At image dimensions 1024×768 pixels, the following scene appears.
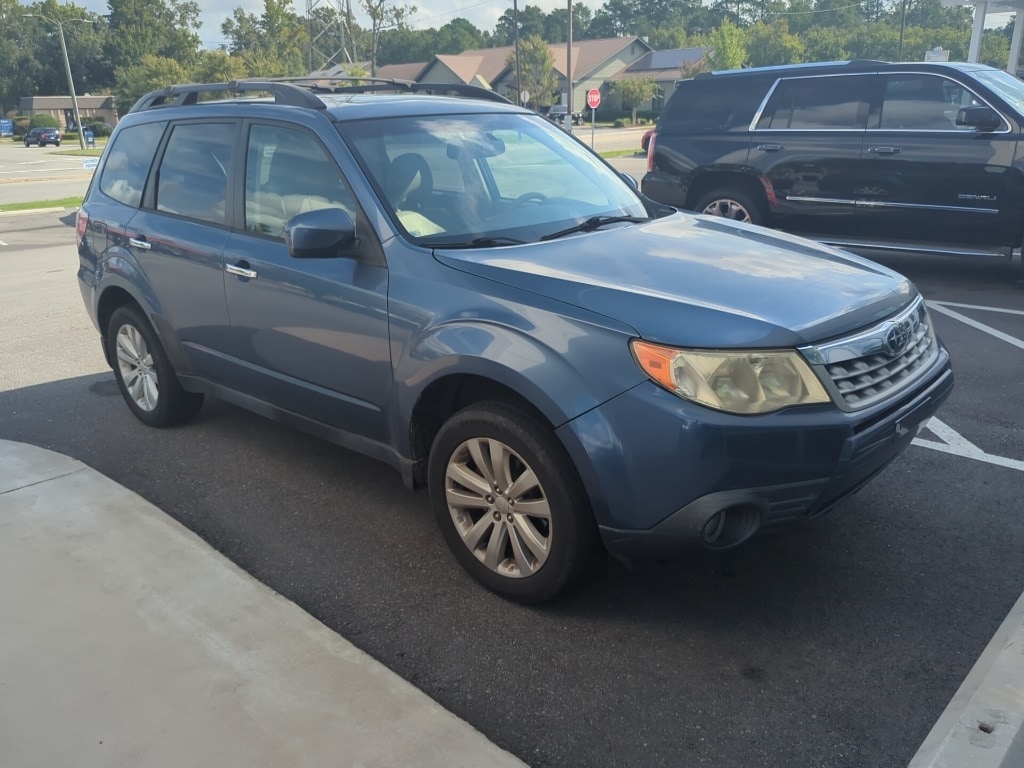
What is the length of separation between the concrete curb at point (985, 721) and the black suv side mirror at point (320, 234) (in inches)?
102

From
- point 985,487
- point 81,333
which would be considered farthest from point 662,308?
point 81,333

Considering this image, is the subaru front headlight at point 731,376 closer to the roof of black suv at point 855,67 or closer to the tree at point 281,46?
the roof of black suv at point 855,67

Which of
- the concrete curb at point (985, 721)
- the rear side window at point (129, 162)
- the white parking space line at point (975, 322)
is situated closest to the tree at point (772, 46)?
the white parking space line at point (975, 322)

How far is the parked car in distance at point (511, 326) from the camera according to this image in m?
2.84

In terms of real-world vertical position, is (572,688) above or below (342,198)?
below

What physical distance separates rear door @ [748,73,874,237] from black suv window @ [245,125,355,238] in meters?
5.85

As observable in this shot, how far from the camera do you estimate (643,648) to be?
309 cm

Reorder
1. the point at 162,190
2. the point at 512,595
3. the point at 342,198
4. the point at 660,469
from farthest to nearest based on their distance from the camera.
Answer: the point at 162,190 → the point at 342,198 → the point at 512,595 → the point at 660,469

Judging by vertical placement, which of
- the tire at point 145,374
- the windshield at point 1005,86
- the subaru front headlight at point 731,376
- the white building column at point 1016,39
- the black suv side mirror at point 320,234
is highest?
the white building column at point 1016,39

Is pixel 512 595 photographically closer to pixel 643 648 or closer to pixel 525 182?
pixel 643 648

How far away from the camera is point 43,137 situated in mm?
53281

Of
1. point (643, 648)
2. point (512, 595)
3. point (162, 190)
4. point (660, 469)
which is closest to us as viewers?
point (660, 469)

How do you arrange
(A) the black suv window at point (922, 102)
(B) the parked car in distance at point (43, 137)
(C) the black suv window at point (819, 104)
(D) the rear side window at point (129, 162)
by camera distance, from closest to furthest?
(D) the rear side window at point (129, 162), (A) the black suv window at point (922, 102), (C) the black suv window at point (819, 104), (B) the parked car in distance at point (43, 137)

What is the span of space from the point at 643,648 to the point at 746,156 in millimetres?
6778
